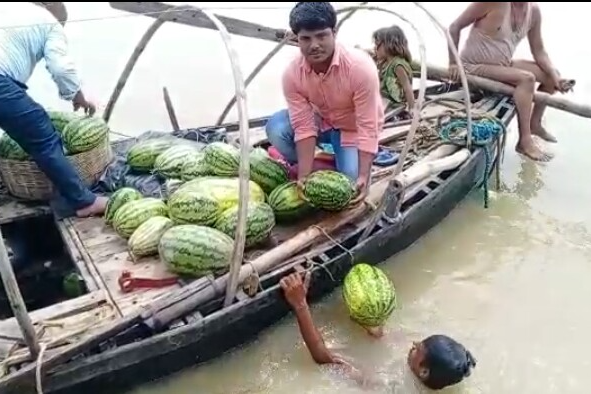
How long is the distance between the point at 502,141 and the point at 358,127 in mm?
1969

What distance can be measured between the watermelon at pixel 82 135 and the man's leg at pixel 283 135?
1211 millimetres

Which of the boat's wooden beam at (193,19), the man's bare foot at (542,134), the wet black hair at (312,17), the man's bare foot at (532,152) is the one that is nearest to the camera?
the wet black hair at (312,17)

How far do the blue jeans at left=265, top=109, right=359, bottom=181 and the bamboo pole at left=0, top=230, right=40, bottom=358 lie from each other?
92.9 inches

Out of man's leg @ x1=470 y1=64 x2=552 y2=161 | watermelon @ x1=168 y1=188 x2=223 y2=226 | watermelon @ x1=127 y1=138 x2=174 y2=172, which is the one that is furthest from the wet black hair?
man's leg @ x1=470 y1=64 x2=552 y2=161

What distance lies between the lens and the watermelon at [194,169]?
4938 millimetres

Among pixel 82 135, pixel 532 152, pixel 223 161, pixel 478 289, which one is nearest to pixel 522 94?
pixel 532 152

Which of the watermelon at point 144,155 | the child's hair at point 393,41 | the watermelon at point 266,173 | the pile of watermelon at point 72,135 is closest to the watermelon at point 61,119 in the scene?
the pile of watermelon at point 72,135

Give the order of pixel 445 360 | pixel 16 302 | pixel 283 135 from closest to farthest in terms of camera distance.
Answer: pixel 16 302, pixel 445 360, pixel 283 135

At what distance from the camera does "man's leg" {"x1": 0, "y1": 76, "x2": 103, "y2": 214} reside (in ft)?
14.3

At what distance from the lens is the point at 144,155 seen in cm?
525

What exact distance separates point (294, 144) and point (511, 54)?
2843mm

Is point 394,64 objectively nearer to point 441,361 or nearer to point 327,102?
point 327,102

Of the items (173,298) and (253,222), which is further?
(253,222)

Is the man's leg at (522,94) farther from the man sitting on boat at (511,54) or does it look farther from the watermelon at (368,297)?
the watermelon at (368,297)
